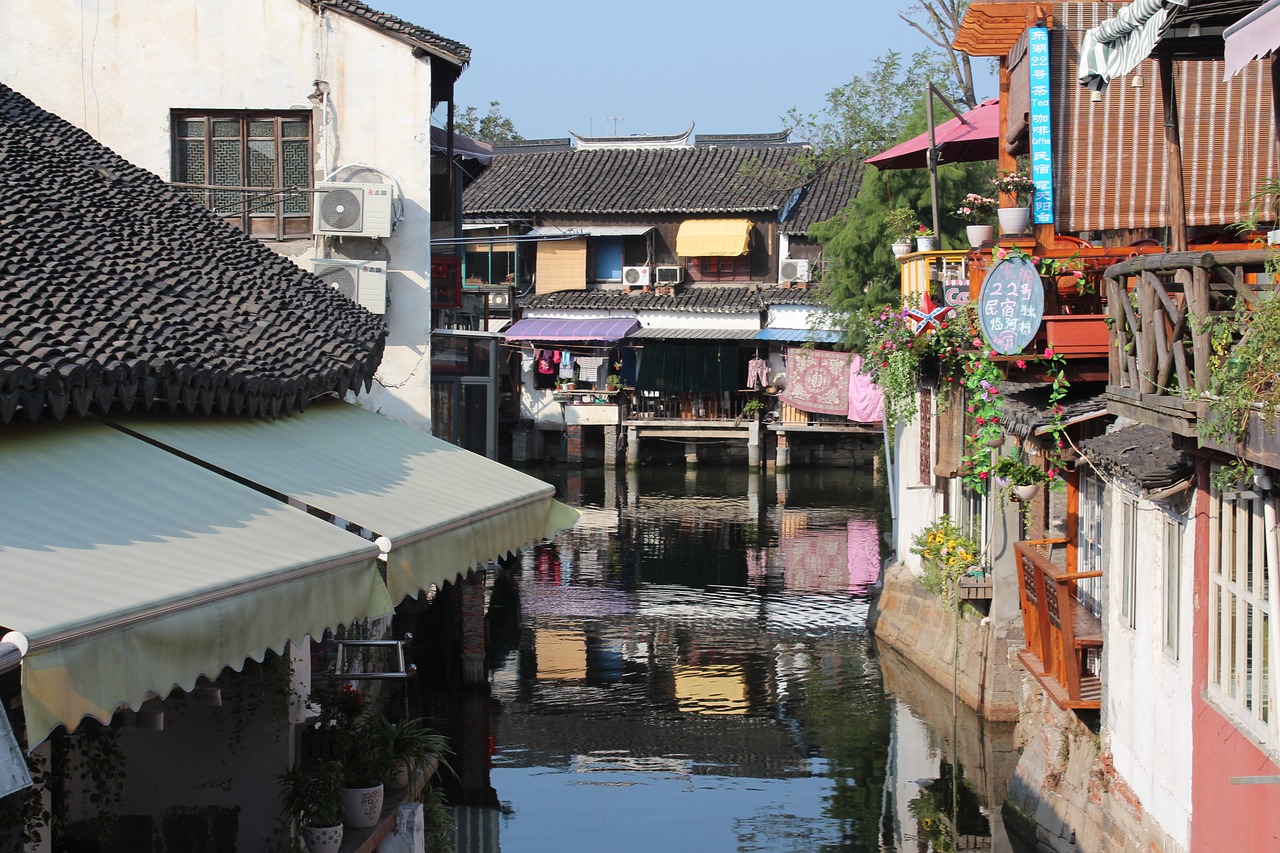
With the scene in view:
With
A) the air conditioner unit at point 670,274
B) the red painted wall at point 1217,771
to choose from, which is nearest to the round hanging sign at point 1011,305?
the red painted wall at point 1217,771

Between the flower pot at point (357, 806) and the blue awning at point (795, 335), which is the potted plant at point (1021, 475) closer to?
the flower pot at point (357, 806)

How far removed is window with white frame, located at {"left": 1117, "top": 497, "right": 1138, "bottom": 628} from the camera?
10.2 m

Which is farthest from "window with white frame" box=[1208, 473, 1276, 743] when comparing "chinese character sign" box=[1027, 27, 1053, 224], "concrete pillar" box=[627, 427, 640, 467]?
"concrete pillar" box=[627, 427, 640, 467]

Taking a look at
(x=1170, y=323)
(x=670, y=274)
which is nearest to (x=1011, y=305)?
(x=1170, y=323)

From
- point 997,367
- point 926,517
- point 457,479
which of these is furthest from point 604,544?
point 457,479

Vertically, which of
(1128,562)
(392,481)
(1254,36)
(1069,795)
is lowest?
(1069,795)

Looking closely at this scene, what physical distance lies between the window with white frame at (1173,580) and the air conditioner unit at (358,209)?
1068 centimetres

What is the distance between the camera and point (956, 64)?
1235 inches

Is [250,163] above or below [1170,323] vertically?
above

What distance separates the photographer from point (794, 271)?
42531 millimetres

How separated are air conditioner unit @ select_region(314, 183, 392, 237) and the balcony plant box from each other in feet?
28.4

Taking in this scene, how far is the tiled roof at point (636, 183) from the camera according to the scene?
143 feet

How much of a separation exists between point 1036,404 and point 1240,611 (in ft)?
17.3

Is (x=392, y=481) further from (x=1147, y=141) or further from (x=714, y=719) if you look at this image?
(x=714, y=719)
